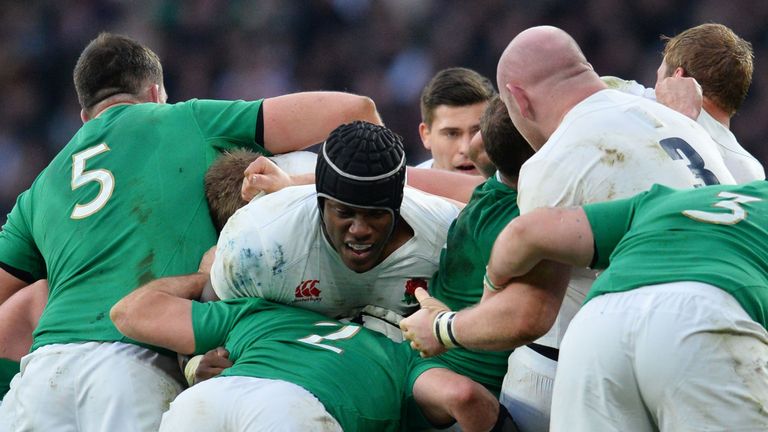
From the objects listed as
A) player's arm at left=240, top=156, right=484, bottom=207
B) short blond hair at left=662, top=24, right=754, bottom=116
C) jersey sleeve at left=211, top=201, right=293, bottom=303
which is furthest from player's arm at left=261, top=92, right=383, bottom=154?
short blond hair at left=662, top=24, right=754, bottom=116

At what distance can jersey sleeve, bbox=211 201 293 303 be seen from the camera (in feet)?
14.2

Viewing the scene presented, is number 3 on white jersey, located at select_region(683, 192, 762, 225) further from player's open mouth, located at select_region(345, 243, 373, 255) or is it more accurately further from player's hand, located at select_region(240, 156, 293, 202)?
player's hand, located at select_region(240, 156, 293, 202)

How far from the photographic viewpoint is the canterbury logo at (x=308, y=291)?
4391mm

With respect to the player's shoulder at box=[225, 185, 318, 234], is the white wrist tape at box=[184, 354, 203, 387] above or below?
below

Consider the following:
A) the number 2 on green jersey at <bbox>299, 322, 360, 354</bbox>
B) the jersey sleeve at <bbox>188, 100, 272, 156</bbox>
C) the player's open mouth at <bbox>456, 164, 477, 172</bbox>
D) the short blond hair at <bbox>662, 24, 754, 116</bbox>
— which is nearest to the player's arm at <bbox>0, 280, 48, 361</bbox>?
the jersey sleeve at <bbox>188, 100, 272, 156</bbox>

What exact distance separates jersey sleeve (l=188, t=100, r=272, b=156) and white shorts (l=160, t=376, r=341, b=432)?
167cm

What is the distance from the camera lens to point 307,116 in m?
5.27

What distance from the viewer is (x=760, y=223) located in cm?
330

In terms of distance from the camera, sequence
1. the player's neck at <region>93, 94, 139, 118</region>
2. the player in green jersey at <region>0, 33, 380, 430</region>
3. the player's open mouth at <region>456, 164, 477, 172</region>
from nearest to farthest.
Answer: the player in green jersey at <region>0, 33, 380, 430</region>
the player's neck at <region>93, 94, 139, 118</region>
the player's open mouth at <region>456, 164, 477, 172</region>

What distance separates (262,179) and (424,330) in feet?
3.93

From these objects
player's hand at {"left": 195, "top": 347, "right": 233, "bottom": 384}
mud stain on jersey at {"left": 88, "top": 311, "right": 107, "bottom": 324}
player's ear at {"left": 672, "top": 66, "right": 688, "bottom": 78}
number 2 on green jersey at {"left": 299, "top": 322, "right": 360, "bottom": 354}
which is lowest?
mud stain on jersey at {"left": 88, "top": 311, "right": 107, "bottom": 324}

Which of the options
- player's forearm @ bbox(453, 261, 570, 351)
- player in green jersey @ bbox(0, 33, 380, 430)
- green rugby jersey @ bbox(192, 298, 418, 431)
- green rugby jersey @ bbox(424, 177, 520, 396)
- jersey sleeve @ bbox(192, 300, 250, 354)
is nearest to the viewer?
player's forearm @ bbox(453, 261, 570, 351)

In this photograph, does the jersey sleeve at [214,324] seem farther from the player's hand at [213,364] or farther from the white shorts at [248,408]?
the white shorts at [248,408]

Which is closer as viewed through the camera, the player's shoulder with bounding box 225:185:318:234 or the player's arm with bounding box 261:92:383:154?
the player's shoulder with bounding box 225:185:318:234
